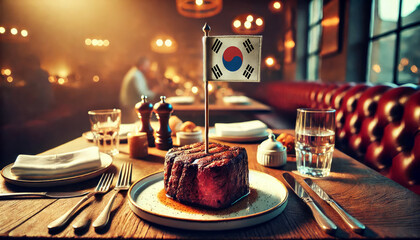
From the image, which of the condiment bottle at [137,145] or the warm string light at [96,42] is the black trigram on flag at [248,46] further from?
the warm string light at [96,42]

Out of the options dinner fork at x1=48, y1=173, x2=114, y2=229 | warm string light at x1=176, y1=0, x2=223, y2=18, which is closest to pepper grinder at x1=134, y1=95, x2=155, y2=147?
dinner fork at x1=48, y1=173, x2=114, y2=229

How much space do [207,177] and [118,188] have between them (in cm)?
30

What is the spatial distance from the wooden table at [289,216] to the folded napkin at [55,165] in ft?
0.18

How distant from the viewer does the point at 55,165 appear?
0.90m

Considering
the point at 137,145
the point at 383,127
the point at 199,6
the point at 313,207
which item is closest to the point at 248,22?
the point at 199,6

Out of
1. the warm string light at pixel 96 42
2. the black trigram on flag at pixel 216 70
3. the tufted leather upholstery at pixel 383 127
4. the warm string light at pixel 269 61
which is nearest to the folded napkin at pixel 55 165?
the black trigram on flag at pixel 216 70

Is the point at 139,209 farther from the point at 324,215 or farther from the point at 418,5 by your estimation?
the point at 418,5

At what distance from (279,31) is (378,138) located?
303 inches

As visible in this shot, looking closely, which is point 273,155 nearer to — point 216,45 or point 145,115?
point 216,45

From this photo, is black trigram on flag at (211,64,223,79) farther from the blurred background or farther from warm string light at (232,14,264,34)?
warm string light at (232,14,264,34)

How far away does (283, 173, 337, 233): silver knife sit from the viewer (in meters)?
0.56

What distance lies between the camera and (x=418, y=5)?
8.31ft

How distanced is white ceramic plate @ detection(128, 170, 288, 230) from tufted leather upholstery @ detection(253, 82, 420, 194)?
0.82m

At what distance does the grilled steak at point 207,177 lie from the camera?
0.66 meters
